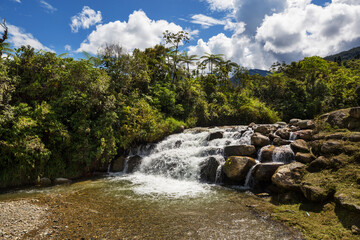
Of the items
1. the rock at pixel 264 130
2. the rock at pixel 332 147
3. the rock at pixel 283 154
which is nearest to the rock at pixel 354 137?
the rock at pixel 332 147

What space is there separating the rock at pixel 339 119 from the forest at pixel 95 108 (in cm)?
676

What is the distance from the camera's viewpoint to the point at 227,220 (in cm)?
670

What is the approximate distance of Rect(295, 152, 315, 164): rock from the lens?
30.0ft

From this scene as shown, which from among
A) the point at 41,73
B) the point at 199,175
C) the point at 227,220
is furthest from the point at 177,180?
the point at 41,73

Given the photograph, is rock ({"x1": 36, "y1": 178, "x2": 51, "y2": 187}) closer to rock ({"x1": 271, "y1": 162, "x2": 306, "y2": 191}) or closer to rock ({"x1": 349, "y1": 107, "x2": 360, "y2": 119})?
rock ({"x1": 271, "y1": 162, "x2": 306, "y2": 191})

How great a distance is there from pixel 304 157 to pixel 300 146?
43.0 inches

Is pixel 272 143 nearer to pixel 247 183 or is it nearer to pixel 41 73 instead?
pixel 247 183

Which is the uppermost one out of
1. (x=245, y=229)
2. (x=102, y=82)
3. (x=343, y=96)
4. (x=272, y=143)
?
(x=102, y=82)

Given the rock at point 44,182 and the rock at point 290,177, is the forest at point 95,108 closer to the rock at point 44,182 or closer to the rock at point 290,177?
the rock at point 44,182

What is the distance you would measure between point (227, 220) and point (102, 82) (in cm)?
1256

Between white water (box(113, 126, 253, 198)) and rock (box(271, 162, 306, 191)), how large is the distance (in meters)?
3.32

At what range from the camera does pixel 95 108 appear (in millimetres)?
14148

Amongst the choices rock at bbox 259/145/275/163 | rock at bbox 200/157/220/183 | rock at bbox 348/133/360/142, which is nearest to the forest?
rock at bbox 200/157/220/183

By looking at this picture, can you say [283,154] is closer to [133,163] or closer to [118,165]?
[133,163]
